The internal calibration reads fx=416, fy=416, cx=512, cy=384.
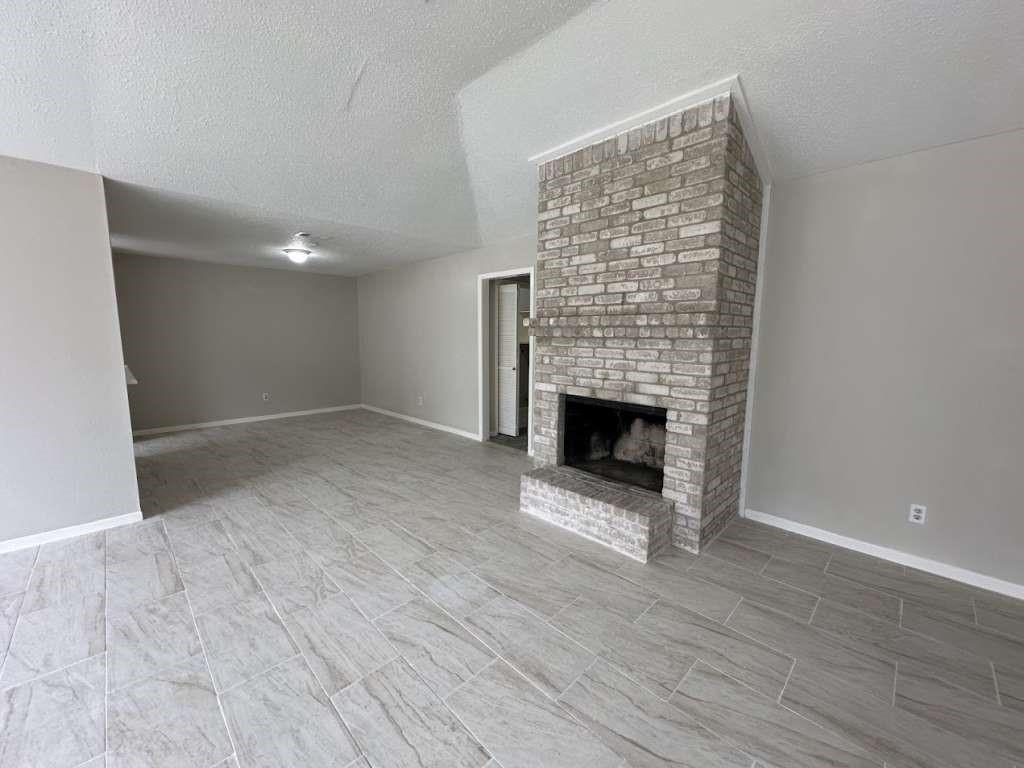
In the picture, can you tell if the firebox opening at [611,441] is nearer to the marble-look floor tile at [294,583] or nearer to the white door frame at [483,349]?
the white door frame at [483,349]

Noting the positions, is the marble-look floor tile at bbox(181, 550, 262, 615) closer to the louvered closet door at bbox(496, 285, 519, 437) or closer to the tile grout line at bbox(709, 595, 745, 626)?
the tile grout line at bbox(709, 595, 745, 626)

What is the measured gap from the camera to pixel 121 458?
2.91 metres

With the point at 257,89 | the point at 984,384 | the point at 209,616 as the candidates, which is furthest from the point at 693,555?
the point at 257,89

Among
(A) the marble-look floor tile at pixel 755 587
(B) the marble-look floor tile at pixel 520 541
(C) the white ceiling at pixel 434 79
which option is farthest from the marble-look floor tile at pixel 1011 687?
(C) the white ceiling at pixel 434 79

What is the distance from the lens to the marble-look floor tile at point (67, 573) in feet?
7.02

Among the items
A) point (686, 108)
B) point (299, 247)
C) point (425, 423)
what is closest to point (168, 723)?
point (686, 108)

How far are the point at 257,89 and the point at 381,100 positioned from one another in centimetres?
Result: 69

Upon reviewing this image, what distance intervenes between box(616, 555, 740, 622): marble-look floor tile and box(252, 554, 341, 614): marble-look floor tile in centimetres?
164

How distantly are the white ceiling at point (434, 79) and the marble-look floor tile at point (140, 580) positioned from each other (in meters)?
2.47

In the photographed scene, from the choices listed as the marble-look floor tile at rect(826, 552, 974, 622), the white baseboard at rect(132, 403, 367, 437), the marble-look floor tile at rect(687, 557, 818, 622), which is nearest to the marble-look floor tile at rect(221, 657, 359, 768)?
the marble-look floor tile at rect(687, 557, 818, 622)

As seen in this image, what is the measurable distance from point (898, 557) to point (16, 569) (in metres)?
5.18

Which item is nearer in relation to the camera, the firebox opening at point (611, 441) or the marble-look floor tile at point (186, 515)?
the marble-look floor tile at point (186, 515)

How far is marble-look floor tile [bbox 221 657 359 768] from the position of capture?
1346 mm

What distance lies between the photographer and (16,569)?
7.84 feet
